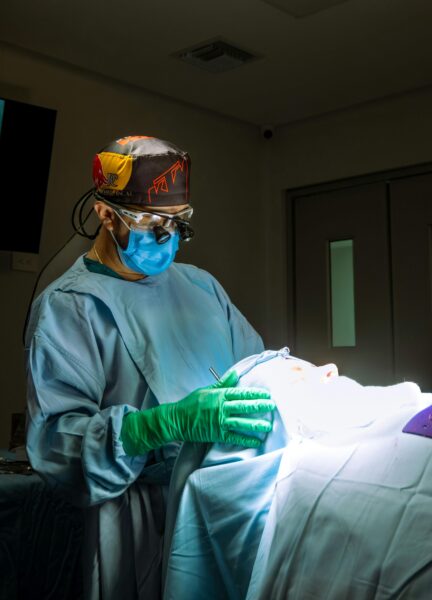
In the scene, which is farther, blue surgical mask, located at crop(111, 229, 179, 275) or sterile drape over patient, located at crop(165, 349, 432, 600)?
blue surgical mask, located at crop(111, 229, 179, 275)

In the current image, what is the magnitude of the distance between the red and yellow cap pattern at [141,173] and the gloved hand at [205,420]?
19.0 inches

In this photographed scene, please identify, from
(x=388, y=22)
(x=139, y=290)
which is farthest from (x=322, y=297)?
(x=139, y=290)

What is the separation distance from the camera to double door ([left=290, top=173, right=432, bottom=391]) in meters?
3.68

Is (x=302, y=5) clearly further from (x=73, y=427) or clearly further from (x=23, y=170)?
(x=73, y=427)

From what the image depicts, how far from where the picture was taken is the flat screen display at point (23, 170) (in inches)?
120

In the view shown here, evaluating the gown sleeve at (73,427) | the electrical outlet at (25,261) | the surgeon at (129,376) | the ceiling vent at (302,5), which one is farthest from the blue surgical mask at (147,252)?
the electrical outlet at (25,261)

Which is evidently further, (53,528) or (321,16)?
(321,16)

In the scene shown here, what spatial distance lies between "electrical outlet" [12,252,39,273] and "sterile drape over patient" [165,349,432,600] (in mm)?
1973

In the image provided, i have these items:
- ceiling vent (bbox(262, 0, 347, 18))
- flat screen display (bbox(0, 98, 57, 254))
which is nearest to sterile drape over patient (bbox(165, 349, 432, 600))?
ceiling vent (bbox(262, 0, 347, 18))

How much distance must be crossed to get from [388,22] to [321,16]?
11.2 inches

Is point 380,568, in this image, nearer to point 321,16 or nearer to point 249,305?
point 321,16

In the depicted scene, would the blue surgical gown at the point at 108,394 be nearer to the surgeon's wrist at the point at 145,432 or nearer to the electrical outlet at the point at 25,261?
the surgeon's wrist at the point at 145,432

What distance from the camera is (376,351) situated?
3.79 m

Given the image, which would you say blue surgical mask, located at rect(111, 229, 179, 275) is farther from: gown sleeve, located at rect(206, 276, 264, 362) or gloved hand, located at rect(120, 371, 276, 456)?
gloved hand, located at rect(120, 371, 276, 456)
